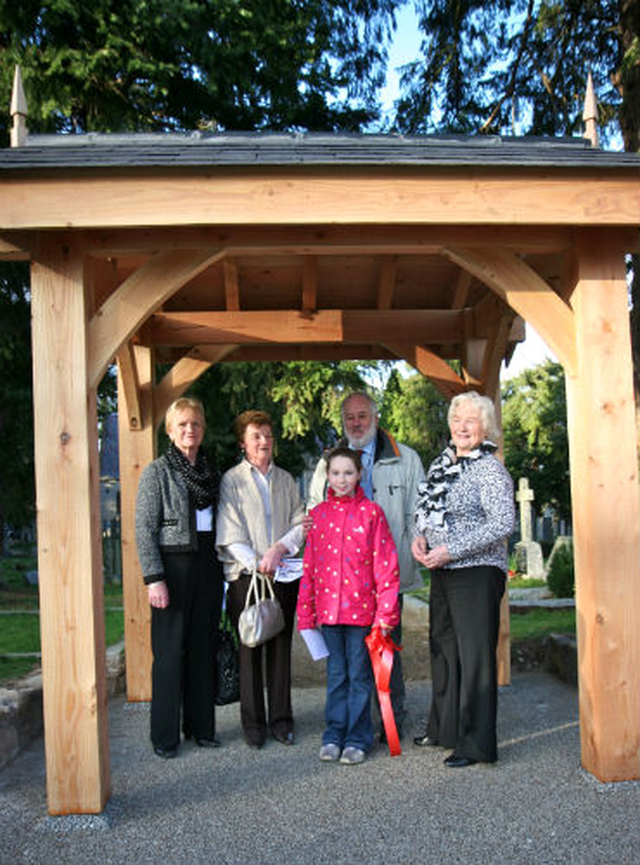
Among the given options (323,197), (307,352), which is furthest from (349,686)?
(307,352)

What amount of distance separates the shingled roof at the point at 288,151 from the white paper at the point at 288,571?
6.87 ft

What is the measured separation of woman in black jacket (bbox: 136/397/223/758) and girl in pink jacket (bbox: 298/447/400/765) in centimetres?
59

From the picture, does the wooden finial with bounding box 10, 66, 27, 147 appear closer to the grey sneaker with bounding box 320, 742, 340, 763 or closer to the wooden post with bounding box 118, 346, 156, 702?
the wooden post with bounding box 118, 346, 156, 702

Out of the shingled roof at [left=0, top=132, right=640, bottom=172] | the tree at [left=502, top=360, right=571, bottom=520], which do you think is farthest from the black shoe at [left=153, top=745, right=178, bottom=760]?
the tree at [left=502, top=360, right=571, bottom=520]

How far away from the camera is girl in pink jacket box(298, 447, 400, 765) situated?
14.3ft

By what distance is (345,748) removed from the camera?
4449mm

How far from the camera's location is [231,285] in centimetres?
563

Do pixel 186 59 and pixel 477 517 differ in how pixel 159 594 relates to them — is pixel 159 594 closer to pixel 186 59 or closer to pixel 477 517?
pixel 477 517

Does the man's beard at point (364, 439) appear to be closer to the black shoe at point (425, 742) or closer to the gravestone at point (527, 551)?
the black shoe at point (425, 742)

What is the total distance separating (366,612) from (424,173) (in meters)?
2.03

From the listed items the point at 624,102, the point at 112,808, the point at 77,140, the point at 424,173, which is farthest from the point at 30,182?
the point at 624,102

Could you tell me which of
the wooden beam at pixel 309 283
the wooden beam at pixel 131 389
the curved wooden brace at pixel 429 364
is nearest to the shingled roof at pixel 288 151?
the wooden beam at pixel 309 283

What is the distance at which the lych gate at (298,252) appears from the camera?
3.71 m

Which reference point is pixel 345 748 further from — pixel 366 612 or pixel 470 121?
pixel 470 121
